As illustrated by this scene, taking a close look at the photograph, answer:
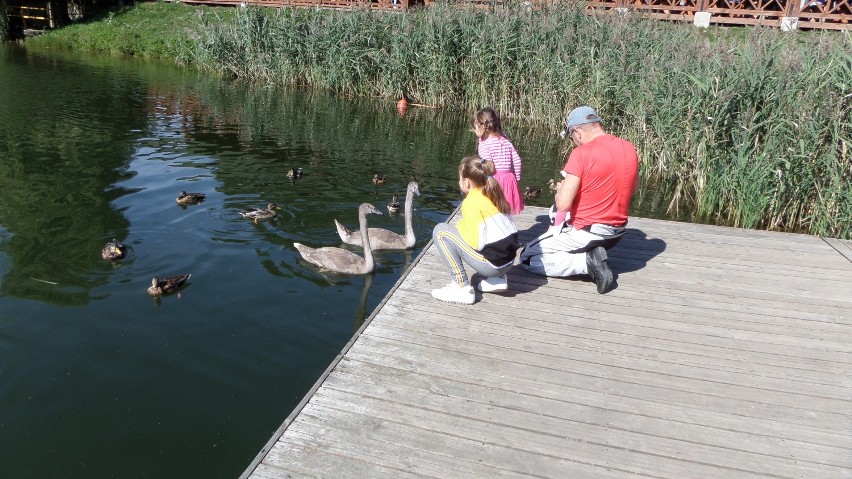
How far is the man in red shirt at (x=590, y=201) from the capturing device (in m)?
6.98

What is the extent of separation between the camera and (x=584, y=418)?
4.96m

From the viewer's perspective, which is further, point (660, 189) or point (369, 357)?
point (660, 189)

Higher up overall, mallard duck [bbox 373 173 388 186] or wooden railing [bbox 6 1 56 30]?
wooden railing [bbox 6 1 56 30]

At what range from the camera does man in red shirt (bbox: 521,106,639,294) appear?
6977 mm

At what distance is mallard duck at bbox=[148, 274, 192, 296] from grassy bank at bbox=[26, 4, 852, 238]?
29.6ft

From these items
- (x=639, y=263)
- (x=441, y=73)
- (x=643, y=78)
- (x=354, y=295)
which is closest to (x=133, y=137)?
(x=441, y=73)

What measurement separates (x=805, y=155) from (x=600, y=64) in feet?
24.3

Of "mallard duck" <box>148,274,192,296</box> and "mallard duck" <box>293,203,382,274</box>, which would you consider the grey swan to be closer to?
"mallard duck" <box>293,203,382,274</box>

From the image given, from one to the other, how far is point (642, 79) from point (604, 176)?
8969 mm

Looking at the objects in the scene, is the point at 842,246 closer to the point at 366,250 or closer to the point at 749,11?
the point at 366,250

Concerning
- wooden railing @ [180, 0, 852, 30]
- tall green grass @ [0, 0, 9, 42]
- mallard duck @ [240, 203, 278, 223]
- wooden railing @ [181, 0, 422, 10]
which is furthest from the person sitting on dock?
tall green grass @ [0, 0, 9, 42]

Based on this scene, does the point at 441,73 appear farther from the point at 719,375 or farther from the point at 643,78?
the point at 719,375

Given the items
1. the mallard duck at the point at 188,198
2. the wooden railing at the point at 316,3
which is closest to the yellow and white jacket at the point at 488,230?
the mallard duck at the point at 188,198

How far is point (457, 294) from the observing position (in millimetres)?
6777
